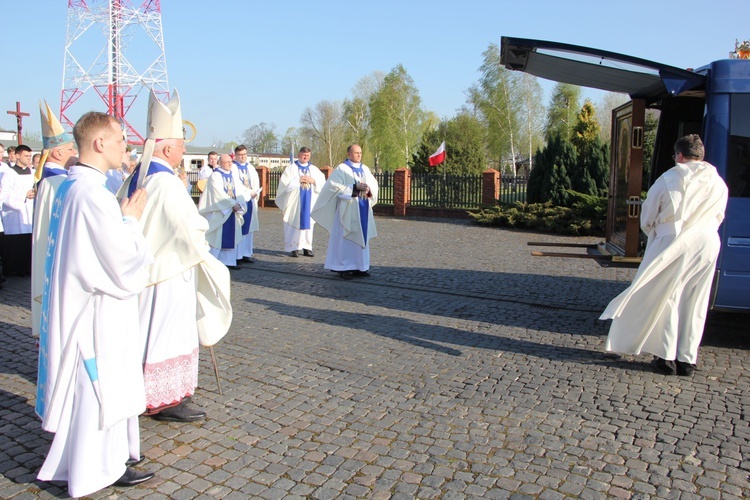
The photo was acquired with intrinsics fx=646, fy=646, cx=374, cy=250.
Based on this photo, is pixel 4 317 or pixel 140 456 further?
pixel 4 317

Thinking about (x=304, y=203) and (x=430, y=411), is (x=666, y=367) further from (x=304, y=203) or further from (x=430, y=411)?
(x=304, y=203)

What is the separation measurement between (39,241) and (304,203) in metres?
7.91

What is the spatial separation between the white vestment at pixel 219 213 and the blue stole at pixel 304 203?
1.84 m

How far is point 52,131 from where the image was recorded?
5.75 m

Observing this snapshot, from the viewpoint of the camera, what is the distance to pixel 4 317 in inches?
298

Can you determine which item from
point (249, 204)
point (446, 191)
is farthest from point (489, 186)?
point (249, 204)

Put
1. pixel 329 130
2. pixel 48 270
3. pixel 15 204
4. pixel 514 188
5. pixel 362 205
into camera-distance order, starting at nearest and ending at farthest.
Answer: pixel 48 270 → pixel 15 204 → pixel 362 205 → pixel 514 188 → pixel 329 130

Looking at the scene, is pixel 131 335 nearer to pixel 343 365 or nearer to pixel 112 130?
pixel 112 130

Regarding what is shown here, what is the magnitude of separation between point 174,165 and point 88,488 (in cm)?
222


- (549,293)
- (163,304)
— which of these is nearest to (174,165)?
(163,304)

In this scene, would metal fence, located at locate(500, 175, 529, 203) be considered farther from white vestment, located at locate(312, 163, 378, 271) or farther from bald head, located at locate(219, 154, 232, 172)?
bald head, located at locate(219, 154, 232, 172)

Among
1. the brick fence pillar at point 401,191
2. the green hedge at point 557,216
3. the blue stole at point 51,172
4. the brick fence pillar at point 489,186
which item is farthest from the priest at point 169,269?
the brick fence pillar at point 401,191

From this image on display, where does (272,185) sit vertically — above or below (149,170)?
above

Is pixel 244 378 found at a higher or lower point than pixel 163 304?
lower
